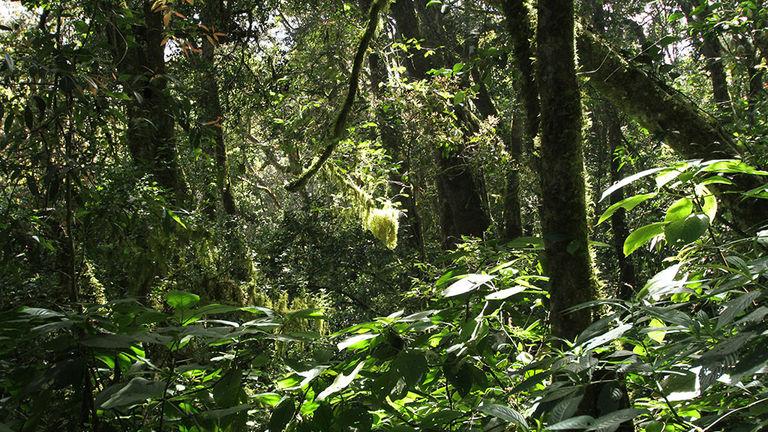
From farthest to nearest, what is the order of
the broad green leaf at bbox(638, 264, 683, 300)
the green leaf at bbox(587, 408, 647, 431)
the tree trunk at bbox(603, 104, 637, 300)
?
1. the tree trunk at bbox(603, 104, 637, 300)
2. the broad green leaf at bbox(638, 264, 683, 300)
3. the green leaf at bbox(587, 408, 647, 431)

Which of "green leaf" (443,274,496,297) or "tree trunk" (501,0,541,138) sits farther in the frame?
"tree trunk" (501,0,541,138)

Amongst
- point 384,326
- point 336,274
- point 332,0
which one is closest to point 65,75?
point 384,326

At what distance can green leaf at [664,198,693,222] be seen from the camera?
1.12 m

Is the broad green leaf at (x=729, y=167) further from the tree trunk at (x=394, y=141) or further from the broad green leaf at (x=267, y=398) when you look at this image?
the tree trunk at (x=394, y=141)

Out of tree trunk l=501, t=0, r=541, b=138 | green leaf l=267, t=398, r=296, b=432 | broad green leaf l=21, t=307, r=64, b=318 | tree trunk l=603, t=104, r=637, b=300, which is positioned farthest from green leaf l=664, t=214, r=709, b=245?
tree trunk l=603, t=104, r=637, b=300

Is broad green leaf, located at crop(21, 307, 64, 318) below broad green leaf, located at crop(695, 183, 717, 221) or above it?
below

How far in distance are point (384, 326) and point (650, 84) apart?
2.99 m

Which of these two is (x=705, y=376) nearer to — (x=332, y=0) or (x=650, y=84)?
(x=650, y=84)

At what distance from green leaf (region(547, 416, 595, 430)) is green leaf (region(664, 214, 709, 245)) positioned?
14.8 inches

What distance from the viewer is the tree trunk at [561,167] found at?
1810 mm

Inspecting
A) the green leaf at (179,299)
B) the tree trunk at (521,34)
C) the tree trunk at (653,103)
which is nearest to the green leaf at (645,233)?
the green leaf at (179,299)

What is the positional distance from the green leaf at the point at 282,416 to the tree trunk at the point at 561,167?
897mm

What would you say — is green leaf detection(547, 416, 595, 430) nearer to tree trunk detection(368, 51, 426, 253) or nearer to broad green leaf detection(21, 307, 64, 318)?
broad green leaf detection(21, 307, 64, 318)

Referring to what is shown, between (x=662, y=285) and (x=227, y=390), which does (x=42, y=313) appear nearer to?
(x=227, y=390)
